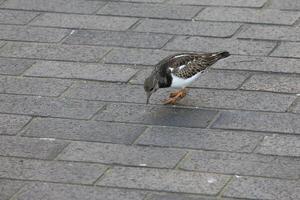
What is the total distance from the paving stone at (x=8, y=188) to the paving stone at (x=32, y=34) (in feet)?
9.40

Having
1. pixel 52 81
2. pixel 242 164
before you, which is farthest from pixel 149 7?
Result: pixel 242 164

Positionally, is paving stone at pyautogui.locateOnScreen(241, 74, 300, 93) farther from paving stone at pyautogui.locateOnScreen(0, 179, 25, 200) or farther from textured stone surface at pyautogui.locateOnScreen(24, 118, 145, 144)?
paving stone at pyautogui.locateOnScreen(0, 179, 25, 200)

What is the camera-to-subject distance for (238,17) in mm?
10125

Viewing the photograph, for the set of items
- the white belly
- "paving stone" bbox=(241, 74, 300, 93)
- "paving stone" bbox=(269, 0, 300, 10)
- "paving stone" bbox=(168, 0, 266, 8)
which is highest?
the white belly

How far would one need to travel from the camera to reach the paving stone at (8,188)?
7.16 meters

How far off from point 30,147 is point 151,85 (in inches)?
47.5

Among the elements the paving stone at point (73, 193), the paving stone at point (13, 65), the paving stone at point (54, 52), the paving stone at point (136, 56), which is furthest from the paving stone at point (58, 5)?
the paving stone at point (73, 193)

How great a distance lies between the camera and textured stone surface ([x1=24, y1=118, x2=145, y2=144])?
26.3 ft

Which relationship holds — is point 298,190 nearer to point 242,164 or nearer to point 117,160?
point 242,164

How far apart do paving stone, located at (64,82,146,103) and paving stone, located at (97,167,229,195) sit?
130 cm

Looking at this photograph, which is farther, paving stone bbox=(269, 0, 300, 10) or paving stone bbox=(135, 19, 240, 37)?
paving stone bbox=(269, 0, 300, 10)

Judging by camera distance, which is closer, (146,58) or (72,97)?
(72,97)

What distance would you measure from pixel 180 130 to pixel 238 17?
2404 mm

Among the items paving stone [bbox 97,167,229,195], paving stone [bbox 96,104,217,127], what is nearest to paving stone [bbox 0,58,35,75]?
paving stone [bbox 96,104,217,127]
